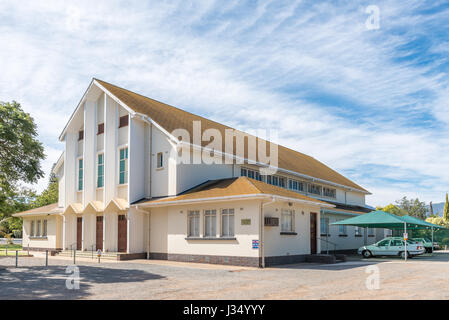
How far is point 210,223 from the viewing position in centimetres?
2127

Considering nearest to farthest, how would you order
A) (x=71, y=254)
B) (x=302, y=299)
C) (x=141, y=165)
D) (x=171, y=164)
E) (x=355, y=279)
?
(x=302, y=299) → (x=355, y=279) → (x=171, y=164) → (x=141, y=165) → (x=71, y=254)

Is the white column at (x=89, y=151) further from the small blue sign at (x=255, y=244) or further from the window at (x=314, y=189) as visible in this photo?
the window at (x=314, y=189)

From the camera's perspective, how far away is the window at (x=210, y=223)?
21125mm

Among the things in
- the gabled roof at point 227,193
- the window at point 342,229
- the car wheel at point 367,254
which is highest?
the gabled roof at point 227,193

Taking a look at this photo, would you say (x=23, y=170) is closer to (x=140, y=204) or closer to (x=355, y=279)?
(x=140, y=204)

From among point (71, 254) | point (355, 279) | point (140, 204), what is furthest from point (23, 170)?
point (355, 279)

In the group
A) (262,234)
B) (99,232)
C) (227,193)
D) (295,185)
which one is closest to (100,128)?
(99,232)

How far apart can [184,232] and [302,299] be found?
12.5m

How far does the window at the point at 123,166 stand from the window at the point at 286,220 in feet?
30.3

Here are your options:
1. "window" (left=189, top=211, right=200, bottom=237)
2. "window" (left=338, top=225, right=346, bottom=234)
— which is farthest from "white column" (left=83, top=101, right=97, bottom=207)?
"window" (left=338, top=225, right=346, bottom=234)

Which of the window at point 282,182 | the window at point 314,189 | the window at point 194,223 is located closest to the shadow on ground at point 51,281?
the window at point 194,223

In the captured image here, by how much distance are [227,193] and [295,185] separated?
1263 cm

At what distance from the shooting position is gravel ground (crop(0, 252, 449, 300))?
1095cm

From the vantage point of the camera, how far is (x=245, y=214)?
1981 centimetres
